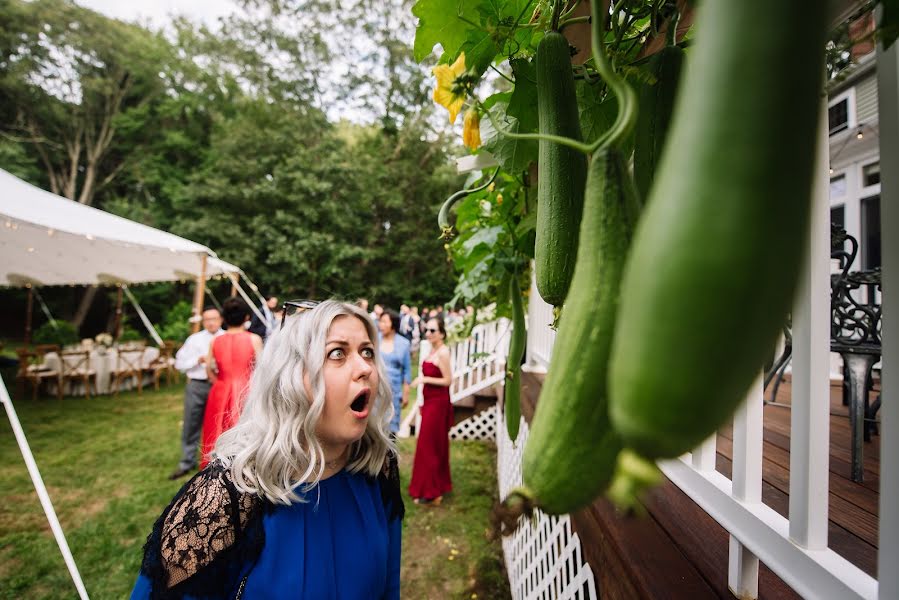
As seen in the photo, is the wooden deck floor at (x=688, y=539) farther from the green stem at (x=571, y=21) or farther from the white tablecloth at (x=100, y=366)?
the white tablecloth at (x=100, y=366)

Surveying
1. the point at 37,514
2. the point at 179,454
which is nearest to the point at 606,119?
the point at 37,514

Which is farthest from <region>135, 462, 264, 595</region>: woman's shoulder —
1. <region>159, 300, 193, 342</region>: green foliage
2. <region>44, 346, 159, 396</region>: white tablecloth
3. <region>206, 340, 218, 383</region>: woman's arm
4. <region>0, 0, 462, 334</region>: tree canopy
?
<region>0, 0, 462, 334</region>: tree canopy

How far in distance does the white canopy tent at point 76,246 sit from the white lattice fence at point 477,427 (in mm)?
6320

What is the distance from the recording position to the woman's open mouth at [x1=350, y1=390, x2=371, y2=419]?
6.52 feet

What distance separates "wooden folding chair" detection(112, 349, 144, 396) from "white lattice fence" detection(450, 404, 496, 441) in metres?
8.92

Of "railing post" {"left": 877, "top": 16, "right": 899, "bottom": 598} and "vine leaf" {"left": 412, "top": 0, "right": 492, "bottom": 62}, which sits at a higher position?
"vine leaf" {"left": 412, "top": 0, "right": 492, "bottom": 62}

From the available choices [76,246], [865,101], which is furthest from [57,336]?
[865,101]

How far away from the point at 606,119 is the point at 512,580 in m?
4.27

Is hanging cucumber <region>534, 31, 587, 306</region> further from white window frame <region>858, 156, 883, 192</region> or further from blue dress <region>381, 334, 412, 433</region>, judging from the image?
white window frame <region>858, 156, 883, 192</region>

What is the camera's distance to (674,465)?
5.73 ft

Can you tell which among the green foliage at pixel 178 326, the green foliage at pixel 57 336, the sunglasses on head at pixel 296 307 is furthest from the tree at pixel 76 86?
the sunglasses on head at pixel 296 307

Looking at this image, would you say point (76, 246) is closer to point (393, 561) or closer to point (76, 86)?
point (393, 561)

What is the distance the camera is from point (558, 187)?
0.69 metres

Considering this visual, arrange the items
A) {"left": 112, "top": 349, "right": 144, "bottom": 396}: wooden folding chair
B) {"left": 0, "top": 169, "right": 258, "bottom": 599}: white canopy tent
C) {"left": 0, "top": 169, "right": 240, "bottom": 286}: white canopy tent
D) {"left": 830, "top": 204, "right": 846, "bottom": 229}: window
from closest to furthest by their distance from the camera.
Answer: {"left": 0, "top": 169, "right": 258, "bottom": 599}: white canopy tent → {"left": 0, "top": 169, "right": 240, "bottom": 286}: white canopy tent → {"left": 830, "top": 204, "right": 846, "bottom": 229}: window → {"left": 112, "top": 349, "right": 144, "bottom": 396}: wooden folding chair
